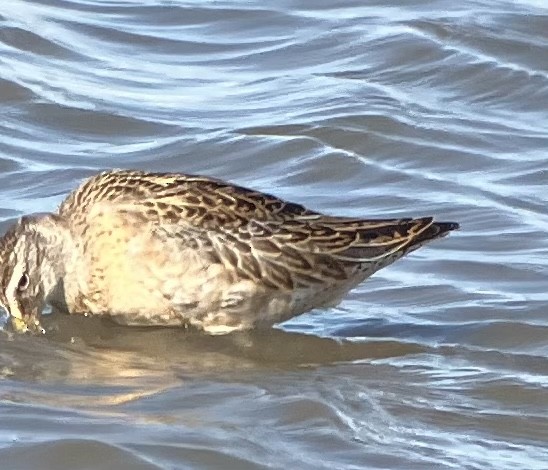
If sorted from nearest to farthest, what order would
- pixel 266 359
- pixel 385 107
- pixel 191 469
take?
pixel 191 469
pixel 266 359
pixel 385 107

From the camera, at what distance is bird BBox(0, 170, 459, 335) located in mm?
7500

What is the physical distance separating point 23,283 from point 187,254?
72 centimetres

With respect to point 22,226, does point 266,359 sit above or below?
below

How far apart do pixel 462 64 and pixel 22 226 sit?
4.22 m

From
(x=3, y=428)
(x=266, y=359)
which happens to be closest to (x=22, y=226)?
(x=266, y=359)

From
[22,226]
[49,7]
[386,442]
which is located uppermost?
[49,7]

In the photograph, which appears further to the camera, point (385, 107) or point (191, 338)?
point (385, 107)

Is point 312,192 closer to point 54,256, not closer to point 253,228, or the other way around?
point 253,228

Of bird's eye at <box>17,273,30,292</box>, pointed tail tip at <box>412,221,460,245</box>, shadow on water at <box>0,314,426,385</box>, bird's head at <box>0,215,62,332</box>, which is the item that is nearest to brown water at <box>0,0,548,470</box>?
shadow on water at <box>0,314,426,385</box>

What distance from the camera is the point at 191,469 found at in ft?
18.8

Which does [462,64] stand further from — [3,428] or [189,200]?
[3,428]

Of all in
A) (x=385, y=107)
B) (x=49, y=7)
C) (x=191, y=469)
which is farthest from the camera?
(x=49, y=7)

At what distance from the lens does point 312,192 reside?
9.34m

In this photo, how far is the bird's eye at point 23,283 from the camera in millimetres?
7602
